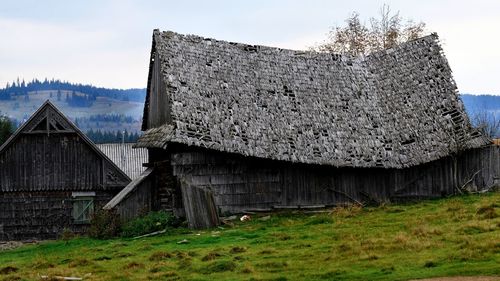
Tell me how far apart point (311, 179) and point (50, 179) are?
48.5 feet

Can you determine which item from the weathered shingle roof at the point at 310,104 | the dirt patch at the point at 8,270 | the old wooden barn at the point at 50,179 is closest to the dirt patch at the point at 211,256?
the dirt patch at the point at 8,270

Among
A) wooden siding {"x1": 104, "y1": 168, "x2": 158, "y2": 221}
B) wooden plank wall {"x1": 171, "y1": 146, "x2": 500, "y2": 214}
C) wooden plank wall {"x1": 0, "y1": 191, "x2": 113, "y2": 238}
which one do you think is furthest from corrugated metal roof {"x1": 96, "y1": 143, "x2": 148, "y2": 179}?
wooden plank wall {"x1": 171, "y1": 146, "x2": 500, "y2": 214}

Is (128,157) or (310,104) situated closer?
(310,104)

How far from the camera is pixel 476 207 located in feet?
90.0

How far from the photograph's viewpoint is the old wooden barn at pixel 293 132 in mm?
32438

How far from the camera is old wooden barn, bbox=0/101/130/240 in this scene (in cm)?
4219

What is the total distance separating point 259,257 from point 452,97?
17673 millimetres

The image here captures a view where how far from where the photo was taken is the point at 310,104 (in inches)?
1412

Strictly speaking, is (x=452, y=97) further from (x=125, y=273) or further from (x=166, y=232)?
(x=125, y=273)

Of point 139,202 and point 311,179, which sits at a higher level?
point 311,179

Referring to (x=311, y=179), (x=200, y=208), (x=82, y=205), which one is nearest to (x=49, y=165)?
(x=82, y=205)

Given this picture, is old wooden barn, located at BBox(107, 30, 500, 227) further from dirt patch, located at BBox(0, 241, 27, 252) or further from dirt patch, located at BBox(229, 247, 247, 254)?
dirt patch, located at BBox(229, 247, 247, 254)

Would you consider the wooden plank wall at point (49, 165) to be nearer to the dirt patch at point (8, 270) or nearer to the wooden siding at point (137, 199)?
the wooden siding at point (137, 199)

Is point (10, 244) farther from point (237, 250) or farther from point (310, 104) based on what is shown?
point (237, 250)
